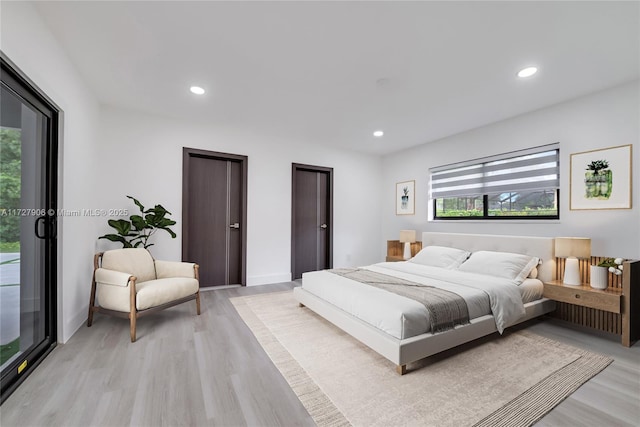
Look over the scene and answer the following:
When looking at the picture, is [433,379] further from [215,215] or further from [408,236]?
[215,215]

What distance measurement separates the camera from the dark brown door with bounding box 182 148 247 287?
4.20 meters

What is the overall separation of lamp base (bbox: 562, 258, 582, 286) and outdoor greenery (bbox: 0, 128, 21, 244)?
4.89m

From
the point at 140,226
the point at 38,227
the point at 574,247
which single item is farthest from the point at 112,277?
the point at 574,247

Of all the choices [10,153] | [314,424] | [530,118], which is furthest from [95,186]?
[530,118]

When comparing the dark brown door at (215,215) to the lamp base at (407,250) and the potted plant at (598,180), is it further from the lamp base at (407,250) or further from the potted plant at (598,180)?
the potted plant at (598,180)

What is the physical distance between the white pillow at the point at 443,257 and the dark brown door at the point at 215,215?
2838 millimetres

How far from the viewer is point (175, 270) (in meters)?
3.25

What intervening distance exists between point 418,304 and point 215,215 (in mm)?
3401

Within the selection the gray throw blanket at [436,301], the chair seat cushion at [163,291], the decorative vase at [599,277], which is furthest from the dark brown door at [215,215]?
the decorative vase at [599,277]

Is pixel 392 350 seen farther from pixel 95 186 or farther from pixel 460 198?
pixel 95 186

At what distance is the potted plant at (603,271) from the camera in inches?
107

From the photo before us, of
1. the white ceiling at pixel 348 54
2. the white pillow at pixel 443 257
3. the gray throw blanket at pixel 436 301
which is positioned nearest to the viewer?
the white ceiling at pixel 348 54

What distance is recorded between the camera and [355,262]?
5781 mm

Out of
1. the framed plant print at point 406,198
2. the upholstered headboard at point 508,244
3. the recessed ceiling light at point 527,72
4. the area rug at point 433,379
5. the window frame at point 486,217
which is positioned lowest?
the area rug at point 433,379
